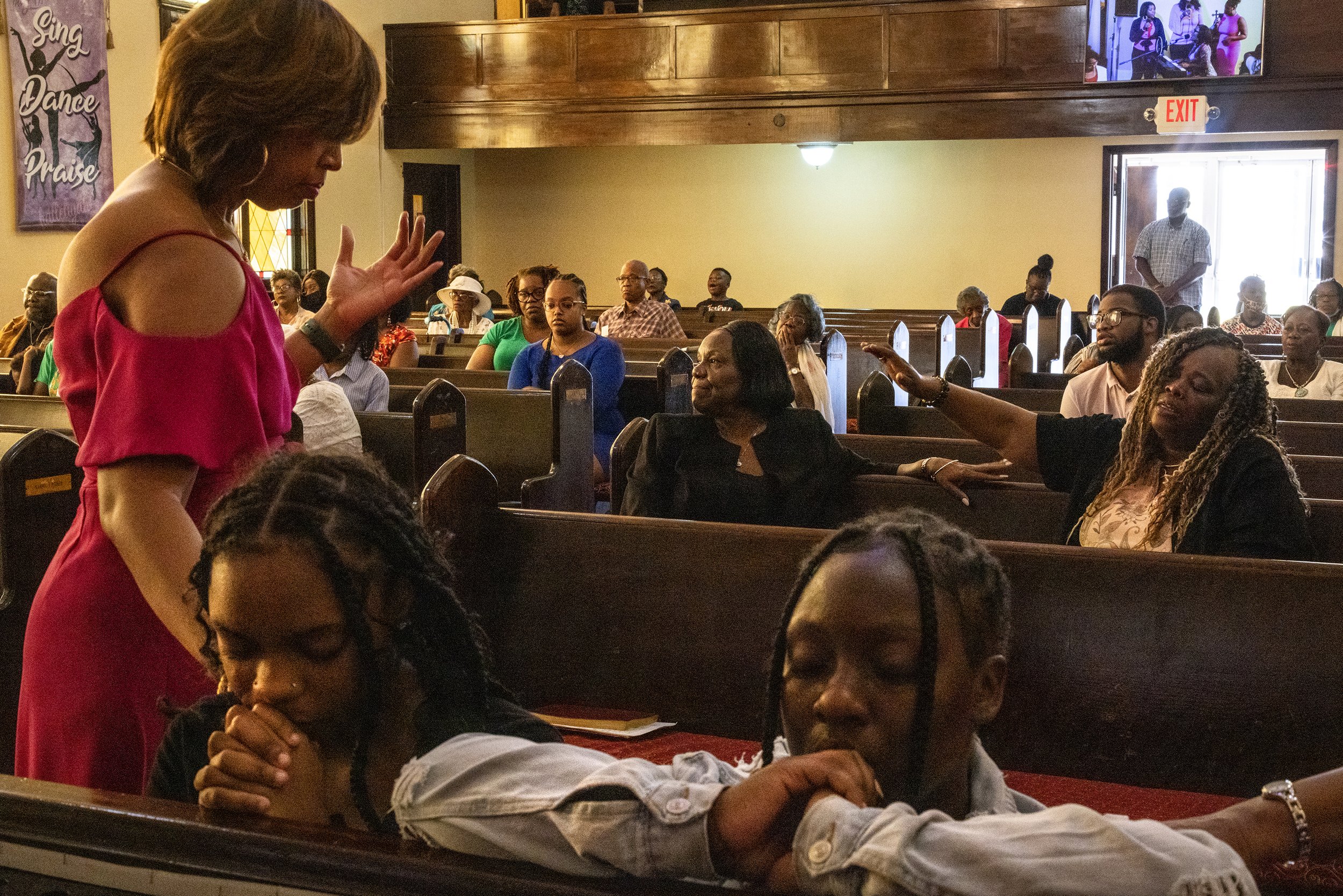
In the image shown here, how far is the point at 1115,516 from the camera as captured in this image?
10.8 ft

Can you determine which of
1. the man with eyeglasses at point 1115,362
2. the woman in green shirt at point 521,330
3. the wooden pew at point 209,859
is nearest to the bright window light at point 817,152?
the woman in green shirt at point 521,330

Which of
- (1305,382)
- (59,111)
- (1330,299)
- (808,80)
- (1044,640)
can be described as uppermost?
(808,80)

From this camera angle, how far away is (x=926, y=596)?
1281 mm

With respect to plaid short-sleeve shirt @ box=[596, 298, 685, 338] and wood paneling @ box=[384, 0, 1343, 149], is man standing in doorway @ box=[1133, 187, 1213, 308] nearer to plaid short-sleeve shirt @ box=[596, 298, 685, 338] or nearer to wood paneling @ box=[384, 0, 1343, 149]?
wood paneling @ box=[384, 0, 1343, 149]

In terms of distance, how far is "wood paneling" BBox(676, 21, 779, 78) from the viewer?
41.2ft

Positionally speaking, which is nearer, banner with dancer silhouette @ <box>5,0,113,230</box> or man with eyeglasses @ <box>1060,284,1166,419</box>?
man with eyeglasses @ <box>1060,284,1166,419</box>

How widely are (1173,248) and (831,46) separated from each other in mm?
3351

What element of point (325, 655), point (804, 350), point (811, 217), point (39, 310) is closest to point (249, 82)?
point (325, 655)

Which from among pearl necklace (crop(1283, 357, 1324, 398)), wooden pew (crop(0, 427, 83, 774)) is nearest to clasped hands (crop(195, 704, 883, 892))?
wooden pew (crop(0, 427, 83, 774))

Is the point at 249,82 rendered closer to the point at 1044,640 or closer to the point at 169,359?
the point at 169,359

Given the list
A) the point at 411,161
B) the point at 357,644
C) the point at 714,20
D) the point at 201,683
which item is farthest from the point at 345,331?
the point at 411,161

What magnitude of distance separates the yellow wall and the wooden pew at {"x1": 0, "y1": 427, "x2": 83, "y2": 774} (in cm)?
1167

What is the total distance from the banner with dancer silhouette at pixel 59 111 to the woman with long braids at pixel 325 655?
987 cm

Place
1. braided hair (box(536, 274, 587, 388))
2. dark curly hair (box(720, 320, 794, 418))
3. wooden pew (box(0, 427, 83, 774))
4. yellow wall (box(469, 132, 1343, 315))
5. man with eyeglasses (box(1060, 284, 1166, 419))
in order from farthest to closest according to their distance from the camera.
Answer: yellow wall (box(469, 132, 1343, 315)) < braided hair (box(536, 274, 587, 388)) < man with eyeglasses (box(1060, 284, 1166, 419)) < dark curly hair (box(720, 320, 794, 418)) < wooden pew (box(0, 427, 83, 774))
